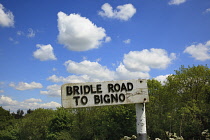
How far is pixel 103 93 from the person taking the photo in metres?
4.82

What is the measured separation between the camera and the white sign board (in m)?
4.74

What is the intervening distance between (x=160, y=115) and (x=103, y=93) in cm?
2999

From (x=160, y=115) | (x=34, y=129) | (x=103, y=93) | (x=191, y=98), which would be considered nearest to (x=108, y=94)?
(x=103, y=93)

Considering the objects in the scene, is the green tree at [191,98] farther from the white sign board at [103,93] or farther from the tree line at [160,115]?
the white sign board at [103,93]

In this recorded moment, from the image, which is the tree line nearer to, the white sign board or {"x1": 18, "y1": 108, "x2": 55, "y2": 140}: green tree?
{"x1": 18, "y1": 108, "x2": 55, "y2": 140}: green tree

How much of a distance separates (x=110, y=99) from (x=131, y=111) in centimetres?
2884

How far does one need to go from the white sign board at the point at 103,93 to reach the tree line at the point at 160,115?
22344 millimetres

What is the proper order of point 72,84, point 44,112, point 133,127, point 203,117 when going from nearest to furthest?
point 72,84
point 203,117
point 133,127
point 44,112

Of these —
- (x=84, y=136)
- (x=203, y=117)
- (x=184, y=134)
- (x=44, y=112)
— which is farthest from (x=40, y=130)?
(x=203, y=117)

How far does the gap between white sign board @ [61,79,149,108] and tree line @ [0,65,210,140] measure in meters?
22.3

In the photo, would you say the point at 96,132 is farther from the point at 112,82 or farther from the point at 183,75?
the point at 112,82

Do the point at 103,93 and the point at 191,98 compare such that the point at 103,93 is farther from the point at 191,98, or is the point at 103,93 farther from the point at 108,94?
the point at 191,98

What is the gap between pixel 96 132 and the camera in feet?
121

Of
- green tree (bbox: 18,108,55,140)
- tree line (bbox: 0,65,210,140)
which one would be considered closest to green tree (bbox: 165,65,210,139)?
tree line (bbox: 0,65,210,140)
